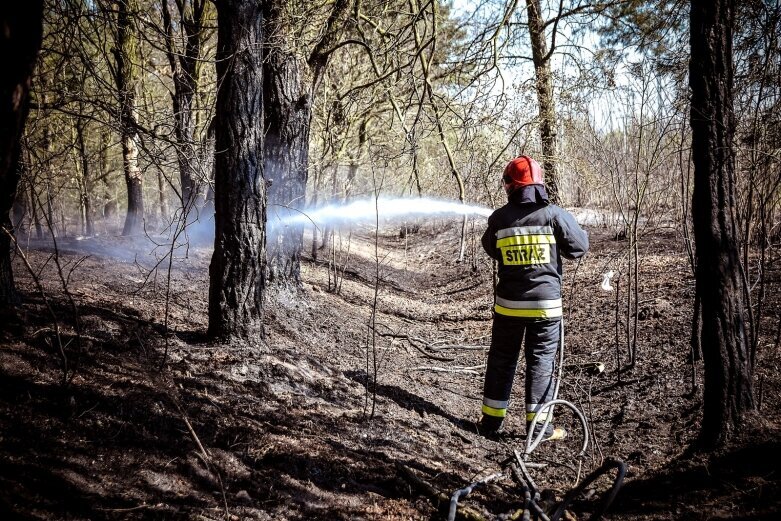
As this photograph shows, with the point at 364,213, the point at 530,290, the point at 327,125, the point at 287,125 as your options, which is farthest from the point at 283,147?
the point at 364,213

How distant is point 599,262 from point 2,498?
9461 mm

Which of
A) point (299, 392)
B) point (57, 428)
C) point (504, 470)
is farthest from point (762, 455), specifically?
point (57, 428)

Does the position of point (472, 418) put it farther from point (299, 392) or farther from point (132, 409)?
point (132, 409)

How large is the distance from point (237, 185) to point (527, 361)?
111 inches

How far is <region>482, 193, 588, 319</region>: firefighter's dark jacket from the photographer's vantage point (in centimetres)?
411

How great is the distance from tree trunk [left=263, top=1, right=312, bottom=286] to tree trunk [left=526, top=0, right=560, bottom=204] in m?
4.72

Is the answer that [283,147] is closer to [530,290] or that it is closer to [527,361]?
[530,290]

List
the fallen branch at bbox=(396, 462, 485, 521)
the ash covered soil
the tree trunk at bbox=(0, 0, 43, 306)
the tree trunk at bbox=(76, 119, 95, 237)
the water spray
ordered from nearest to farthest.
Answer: the tree trunk at bbox=(0, 0, 43, 306) < the ash covered soil < the fallen branch at bbox=(396, 462, 485, 521) < the tree trunk at bbox=(76, 119, 95, 237) < the water spray

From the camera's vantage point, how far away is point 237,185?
4176 millimetres

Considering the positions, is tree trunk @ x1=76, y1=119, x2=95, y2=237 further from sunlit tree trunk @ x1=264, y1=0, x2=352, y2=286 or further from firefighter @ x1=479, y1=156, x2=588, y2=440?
firefighter @ x1=479, y1=156, x2=588, y2=440

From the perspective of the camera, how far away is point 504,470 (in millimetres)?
3549

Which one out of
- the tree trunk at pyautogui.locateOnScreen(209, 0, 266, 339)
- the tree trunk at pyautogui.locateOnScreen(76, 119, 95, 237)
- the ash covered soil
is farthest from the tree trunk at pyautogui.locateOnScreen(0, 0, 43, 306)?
the tree trunk at pyautogui.locateOnScreen(209, 0, 266, 339)

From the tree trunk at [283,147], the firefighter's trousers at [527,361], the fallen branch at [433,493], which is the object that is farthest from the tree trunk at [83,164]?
the firefighter's trousers at [527,361]

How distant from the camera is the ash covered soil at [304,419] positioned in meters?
2.53
